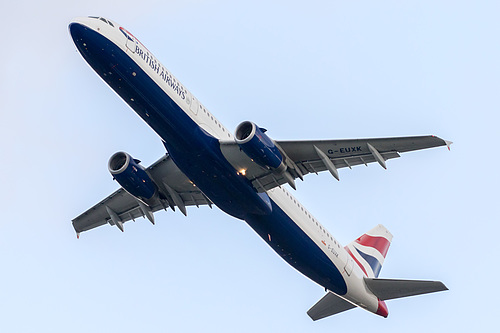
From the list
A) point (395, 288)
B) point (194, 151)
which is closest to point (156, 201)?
point (194, 151)

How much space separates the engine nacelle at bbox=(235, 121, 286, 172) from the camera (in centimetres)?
2708

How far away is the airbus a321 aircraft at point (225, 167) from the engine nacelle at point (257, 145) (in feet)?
0.13

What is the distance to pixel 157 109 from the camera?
27.0 meters

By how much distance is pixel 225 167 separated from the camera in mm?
28422

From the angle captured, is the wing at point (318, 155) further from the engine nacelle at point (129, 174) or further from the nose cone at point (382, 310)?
the nose cone at point (382, 310)

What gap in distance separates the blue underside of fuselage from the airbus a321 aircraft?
40 mm

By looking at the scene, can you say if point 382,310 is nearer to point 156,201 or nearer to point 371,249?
point 371,249

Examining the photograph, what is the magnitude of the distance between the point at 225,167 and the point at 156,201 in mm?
5893

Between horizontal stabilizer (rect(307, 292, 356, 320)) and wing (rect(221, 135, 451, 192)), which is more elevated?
wing (rect(221, 135, 451, 192))

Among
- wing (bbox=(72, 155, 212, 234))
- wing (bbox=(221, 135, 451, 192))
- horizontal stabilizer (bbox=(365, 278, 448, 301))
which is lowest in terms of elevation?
horizontal stabilizer (bbox=(365, 278, 448, 301))

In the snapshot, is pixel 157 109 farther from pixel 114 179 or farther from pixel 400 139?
pixel 400 139

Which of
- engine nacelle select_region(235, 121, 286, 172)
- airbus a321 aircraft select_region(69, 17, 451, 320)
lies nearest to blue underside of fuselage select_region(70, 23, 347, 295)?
airbus a321 aircraft select_region(69, 17, 451, 320)

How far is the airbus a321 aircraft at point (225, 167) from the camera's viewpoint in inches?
1046

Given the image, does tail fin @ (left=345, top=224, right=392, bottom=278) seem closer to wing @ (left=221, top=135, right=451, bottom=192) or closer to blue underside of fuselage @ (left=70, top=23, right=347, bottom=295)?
blue underside of fuselage @ (left=70, top=23, right=347, bottom=295)
